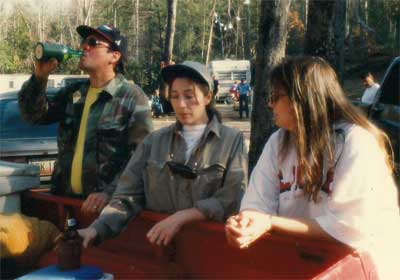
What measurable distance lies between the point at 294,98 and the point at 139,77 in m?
37.1

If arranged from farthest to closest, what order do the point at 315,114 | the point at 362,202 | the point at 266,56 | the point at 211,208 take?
the point at 266,56, the point at 211,208, the point at 315,114, the point at 362,202

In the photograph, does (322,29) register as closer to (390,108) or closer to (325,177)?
(390,108)

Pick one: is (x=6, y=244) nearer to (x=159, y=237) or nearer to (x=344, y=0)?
(x=159, y=237)

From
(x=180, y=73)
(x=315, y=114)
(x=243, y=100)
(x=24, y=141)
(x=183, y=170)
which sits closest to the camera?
(x=315, y=114)

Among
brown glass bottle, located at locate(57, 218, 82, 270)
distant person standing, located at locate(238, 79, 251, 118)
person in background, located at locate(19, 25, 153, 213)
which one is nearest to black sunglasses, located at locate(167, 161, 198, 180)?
brown glass bottle, located at locate(57, 218, 82, 270)

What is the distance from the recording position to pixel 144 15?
65312 millimetres

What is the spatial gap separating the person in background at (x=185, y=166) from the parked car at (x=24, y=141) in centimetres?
371

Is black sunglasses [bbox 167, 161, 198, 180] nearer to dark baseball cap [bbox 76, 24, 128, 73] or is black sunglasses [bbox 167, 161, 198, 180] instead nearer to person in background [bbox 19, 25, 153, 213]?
person in background [bbox 19, 25, 153, 213]

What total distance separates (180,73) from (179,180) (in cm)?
58

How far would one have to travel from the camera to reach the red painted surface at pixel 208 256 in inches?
96.4

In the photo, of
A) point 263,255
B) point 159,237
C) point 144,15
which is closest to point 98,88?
point 159,237

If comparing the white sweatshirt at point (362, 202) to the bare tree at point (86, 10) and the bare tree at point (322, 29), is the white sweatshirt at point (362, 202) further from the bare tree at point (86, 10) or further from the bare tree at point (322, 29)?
the bare tree at point (86, 10)

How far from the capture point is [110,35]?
13.6 feet

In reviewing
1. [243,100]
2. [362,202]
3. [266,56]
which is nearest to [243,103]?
[243,100]
